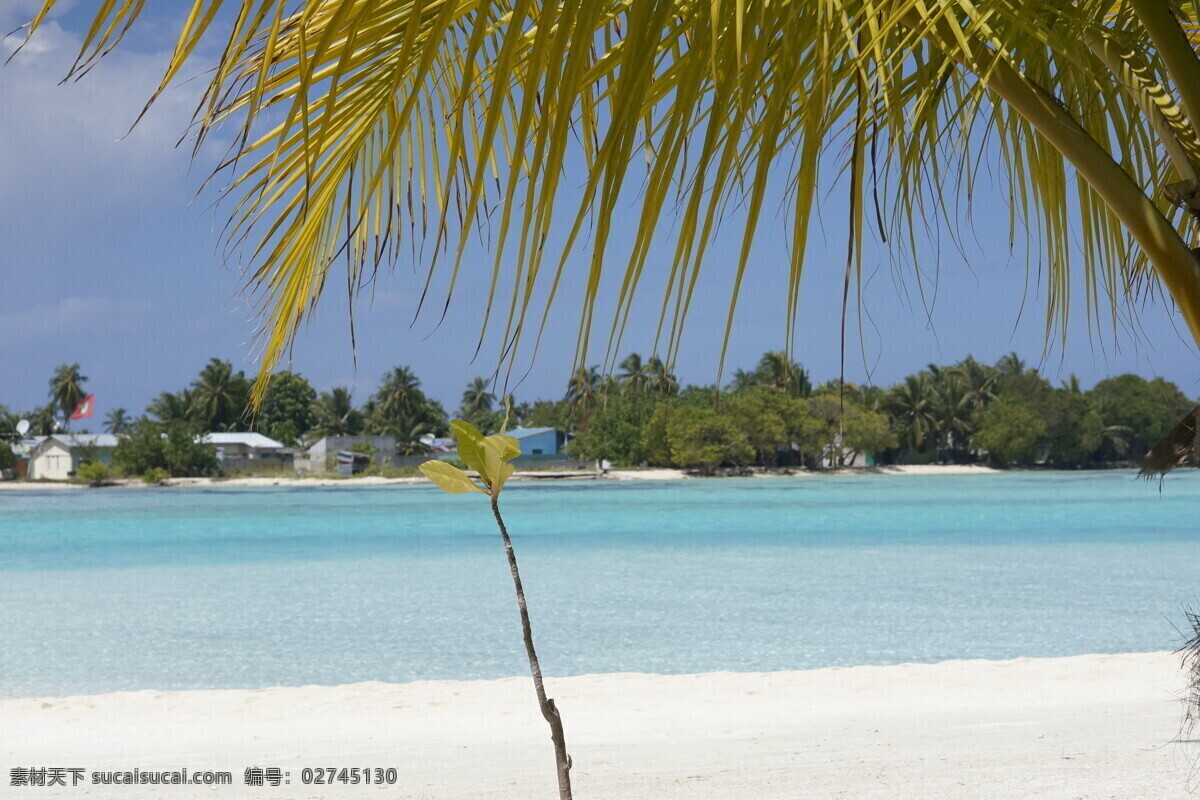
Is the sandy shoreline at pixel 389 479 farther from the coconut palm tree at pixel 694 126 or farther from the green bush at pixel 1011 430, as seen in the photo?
the coconut palm tree at pixel 694 126

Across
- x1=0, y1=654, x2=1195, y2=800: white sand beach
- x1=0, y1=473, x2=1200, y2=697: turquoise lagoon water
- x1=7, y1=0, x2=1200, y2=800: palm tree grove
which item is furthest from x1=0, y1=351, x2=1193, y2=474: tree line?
x1=0, y1=654, x2=1195, y2=800: white sand beach

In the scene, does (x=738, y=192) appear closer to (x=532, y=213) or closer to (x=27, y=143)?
(x=532, y=213)

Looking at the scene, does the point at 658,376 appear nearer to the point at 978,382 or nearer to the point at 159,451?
the point at 159,451

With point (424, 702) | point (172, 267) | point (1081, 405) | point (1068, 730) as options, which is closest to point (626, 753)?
point (1068, 730)

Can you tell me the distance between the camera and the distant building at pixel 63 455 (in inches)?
1666

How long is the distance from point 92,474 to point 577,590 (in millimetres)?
32689

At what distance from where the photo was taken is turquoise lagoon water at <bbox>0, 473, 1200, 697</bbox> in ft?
28.8

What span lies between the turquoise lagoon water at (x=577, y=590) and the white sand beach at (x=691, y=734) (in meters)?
1.26

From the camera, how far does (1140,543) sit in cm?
1680

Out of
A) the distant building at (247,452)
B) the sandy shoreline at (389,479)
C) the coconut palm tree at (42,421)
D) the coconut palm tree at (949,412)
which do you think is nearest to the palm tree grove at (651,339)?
the sandy shoreline at (389,479)

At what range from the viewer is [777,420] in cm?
3969

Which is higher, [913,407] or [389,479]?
[913,407]

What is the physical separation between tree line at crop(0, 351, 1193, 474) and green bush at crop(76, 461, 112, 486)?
1.23 meters

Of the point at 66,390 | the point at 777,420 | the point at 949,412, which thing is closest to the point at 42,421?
the point at 66,390
